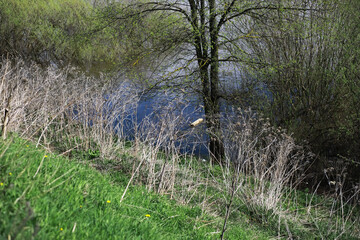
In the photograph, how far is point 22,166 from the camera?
2627 mm

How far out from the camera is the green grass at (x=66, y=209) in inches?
76.0

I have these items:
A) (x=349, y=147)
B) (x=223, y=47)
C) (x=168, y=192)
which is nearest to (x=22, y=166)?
(x=168, y=192)

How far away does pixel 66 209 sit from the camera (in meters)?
2.23

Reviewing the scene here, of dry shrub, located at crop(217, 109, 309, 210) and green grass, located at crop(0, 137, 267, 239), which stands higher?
green grass, located at crop(0, 137, 267, 239)

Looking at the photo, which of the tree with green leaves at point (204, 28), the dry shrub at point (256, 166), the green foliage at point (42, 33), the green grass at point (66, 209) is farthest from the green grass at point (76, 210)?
the green foliage at point (42, 33)

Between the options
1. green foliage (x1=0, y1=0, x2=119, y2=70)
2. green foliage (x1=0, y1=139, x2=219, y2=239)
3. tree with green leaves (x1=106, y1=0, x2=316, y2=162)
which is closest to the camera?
green foliage (x1=0, y1=139, x2=219, y2=239)

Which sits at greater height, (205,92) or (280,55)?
(280,55)

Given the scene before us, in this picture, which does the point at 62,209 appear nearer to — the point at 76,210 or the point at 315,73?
the point at 76,210

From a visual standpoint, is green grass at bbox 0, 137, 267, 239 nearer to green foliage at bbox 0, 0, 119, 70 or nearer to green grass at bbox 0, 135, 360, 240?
green grass at bbox 0, 135, 360, 240

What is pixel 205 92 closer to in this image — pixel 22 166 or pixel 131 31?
pixel 131 31

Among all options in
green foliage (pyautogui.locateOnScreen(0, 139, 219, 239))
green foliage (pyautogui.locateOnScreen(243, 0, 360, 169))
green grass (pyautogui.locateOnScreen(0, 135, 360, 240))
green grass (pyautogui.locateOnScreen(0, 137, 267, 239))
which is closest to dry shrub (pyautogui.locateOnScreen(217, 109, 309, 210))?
green grass (pyautogui.locateOnScreen(0, 135, 360, 240))

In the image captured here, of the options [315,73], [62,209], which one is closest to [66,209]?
[62,209]

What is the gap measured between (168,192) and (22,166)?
8.85ft

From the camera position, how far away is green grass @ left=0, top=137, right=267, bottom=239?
1.93m
